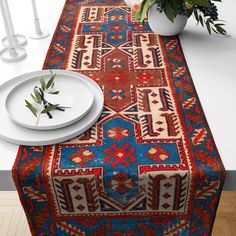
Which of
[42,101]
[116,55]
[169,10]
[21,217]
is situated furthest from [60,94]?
[21,217]

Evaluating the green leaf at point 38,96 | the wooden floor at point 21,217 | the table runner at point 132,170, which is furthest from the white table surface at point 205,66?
the wooden floor at point 21,217

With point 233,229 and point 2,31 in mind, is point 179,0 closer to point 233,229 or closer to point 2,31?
point 2,31

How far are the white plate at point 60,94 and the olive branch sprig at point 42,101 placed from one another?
0.04 ft

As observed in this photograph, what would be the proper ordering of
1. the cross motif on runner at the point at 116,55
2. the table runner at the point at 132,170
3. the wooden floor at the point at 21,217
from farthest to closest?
the wooden floor at the point at 21,217
the cross motif on runner at the point at 116,55
the table runner at the point at 132,170

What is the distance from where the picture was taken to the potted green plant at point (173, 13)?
1.20 meters

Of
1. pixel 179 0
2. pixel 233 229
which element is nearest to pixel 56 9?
pixel 179 0

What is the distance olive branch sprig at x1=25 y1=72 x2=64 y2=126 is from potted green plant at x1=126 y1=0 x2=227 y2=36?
1.44ft

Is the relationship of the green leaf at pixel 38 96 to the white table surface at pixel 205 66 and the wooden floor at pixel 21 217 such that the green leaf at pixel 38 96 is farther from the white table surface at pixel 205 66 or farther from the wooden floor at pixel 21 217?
the wooden floor at pixel 21 217

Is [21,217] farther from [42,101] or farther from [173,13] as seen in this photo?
[173,13]

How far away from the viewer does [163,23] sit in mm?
1295

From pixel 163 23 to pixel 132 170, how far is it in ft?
2.20

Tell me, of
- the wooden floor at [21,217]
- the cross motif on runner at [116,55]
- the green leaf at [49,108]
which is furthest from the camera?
the wooden floor at [21,217]

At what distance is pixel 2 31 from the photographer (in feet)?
4.78

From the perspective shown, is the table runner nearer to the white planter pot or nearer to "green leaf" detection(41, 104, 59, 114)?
"green leaf" detection(41, 104, 59, 114)
